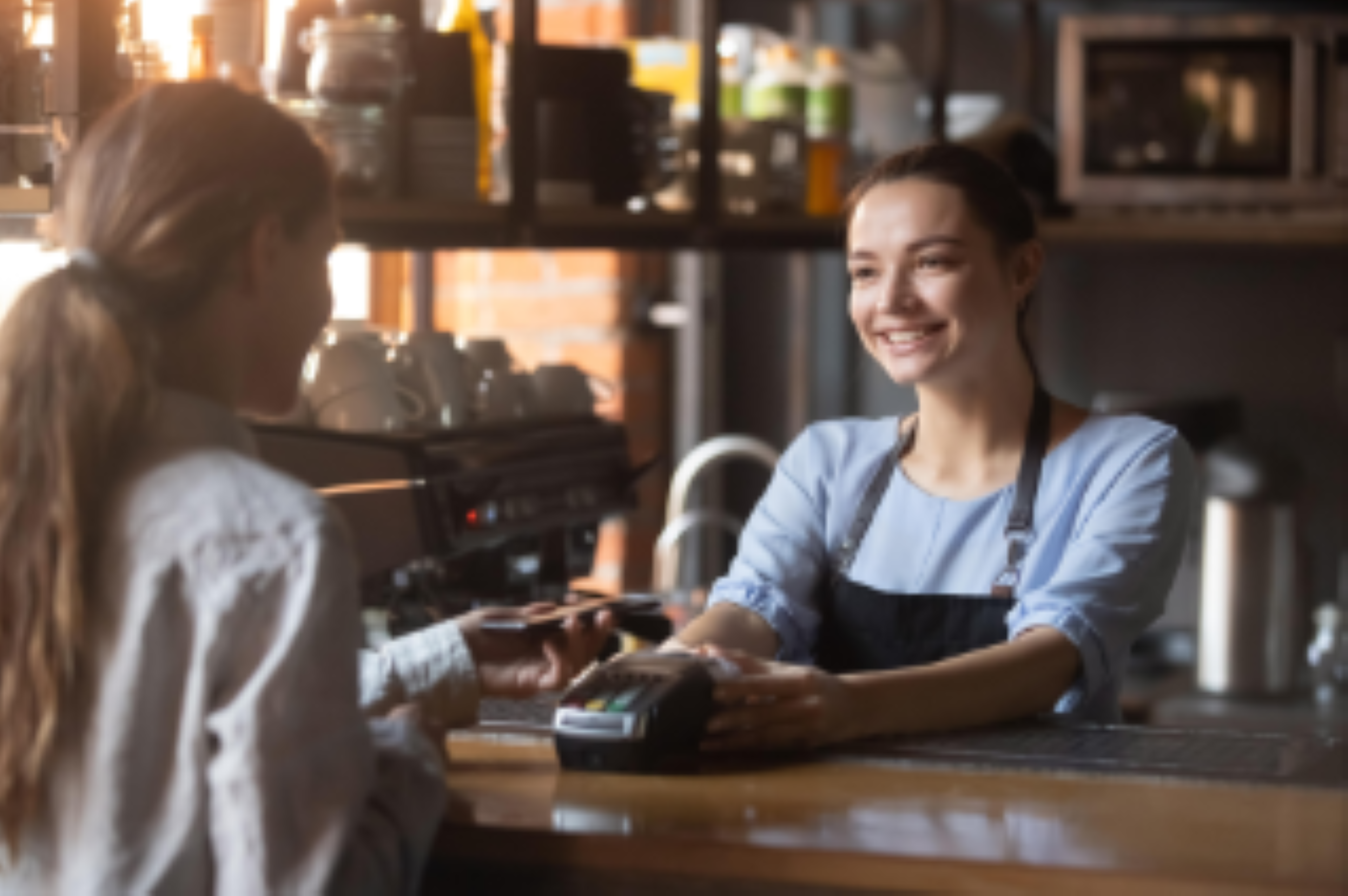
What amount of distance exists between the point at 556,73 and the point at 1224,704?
139 cm

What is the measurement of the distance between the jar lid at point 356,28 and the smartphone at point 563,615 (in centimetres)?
74

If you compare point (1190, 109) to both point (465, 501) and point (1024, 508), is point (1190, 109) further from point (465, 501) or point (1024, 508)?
point (465, 501)

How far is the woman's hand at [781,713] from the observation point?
4.06ft

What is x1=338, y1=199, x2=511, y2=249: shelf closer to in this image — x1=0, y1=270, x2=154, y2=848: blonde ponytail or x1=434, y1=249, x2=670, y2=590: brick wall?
x1=0, y1=270, x2=154, y2=848: blonde ponytail

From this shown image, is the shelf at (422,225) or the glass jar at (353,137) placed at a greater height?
the glass jar at (353,137)

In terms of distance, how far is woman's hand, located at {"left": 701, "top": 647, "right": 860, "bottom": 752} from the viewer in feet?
4.06

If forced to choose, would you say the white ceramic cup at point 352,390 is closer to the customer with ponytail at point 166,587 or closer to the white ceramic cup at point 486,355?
the white ceramic cup at point 486,355

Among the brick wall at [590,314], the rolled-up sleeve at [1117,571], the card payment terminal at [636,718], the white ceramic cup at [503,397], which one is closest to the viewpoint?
the card payment terminal at [636,718]

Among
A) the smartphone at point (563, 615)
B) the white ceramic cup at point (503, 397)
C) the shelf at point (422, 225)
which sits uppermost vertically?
the shelf at point (422, 225)

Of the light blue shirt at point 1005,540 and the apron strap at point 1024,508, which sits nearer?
the light blue shirt at point 1005,540

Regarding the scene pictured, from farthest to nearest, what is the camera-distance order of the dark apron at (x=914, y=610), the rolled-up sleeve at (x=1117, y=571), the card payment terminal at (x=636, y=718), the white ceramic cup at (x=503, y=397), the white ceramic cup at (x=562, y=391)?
the white ceramic cup at (x=562, y=391) → the white ceramic cup at (x=503, y=397) → the dark apron at (x=914, y=610) → the rolled-up sleeve at (x=1117, y=571) → the card payment terminal at (x=636, y=718)

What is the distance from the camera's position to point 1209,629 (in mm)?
2736

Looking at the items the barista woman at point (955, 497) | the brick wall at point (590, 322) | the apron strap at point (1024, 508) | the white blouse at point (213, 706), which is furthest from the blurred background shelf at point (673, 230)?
the brick wall at point (590, 322)

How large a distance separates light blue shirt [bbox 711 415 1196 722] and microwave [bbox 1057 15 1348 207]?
1092mm
